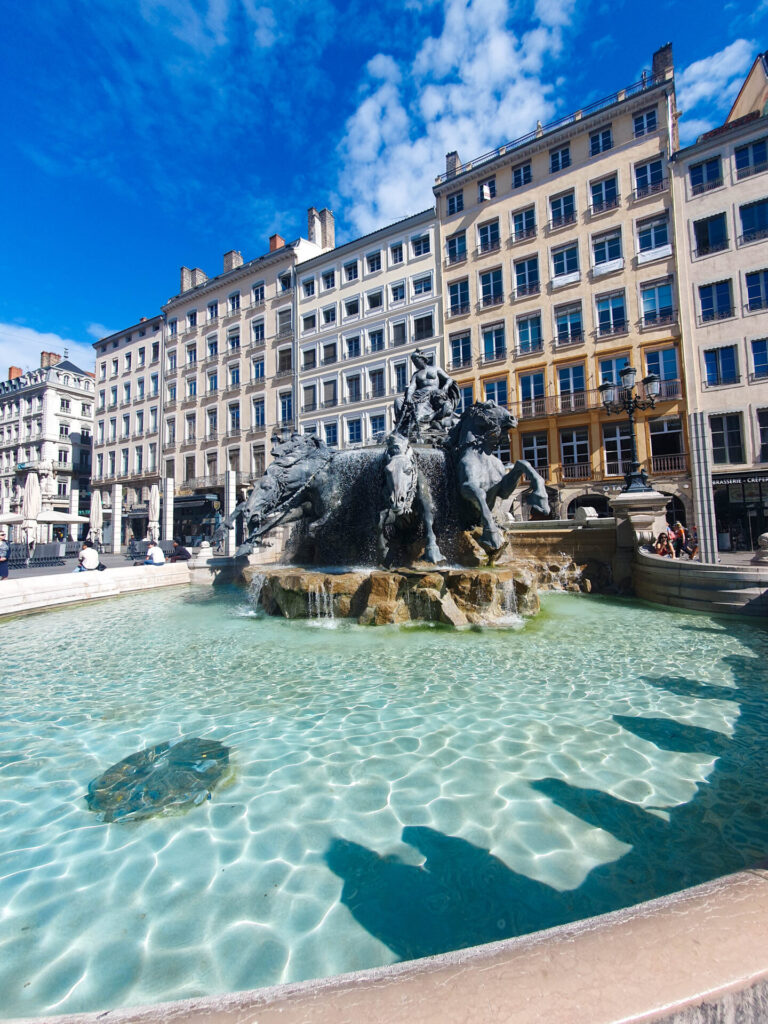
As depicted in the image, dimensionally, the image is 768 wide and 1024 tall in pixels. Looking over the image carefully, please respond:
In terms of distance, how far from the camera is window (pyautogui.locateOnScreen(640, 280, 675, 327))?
24.1 meters

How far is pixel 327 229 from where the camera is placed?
39.7 meters

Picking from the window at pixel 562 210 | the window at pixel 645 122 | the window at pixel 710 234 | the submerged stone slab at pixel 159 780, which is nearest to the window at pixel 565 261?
the window at pixel 562 210

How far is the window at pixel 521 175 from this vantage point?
2839cm

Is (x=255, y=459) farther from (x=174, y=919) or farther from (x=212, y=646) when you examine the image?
(x=174, y=919)

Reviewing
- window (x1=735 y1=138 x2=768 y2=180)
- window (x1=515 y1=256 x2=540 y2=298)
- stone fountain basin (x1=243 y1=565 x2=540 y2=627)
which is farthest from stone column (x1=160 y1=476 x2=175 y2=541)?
window (x1=735 y1=138 x2=768 y2=180)

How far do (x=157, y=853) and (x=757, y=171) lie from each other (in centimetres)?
3239

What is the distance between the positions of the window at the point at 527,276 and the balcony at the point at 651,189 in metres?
5.45

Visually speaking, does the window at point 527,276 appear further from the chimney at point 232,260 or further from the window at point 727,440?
the chimney at point 232,260

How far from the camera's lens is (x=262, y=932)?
191 centimetres

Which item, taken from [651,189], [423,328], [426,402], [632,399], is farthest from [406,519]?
[651,189]

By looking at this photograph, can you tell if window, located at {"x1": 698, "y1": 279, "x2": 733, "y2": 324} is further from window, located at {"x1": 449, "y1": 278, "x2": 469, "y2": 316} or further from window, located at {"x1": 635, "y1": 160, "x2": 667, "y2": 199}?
window, located at {"x1": 449, "y1": 278, "x2": 469, "y2": 316}

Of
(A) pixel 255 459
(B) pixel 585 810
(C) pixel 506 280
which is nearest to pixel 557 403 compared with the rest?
(C) pixel 506 280

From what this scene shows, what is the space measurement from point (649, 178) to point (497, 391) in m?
12.8

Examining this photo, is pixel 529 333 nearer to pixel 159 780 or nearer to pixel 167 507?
pixel 167 507
